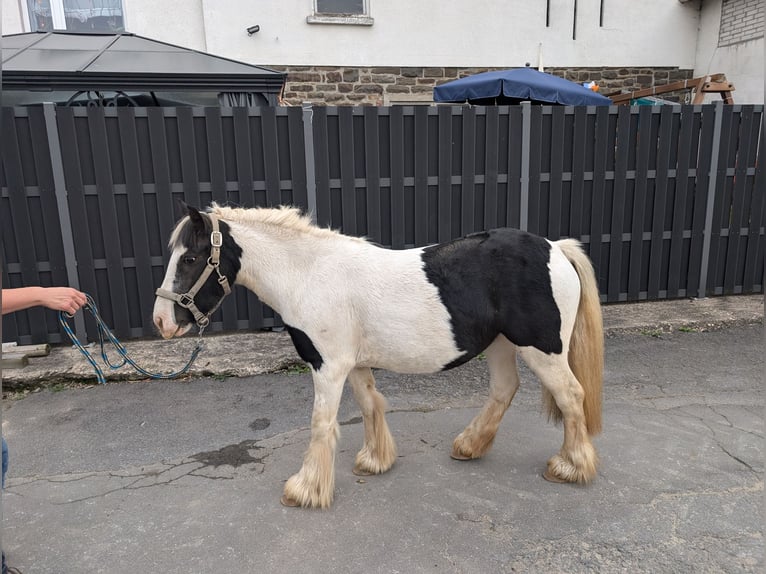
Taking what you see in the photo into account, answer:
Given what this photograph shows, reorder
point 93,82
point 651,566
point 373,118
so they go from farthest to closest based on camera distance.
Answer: point 93,82
point 373,118
point 651,566

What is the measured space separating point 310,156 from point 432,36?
20.3 feet

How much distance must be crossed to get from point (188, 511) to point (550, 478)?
78.4 inches

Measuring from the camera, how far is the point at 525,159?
5801 mm

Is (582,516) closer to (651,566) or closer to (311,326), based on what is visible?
(651,566)

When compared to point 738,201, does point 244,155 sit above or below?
above

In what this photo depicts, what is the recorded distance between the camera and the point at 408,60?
10297mm

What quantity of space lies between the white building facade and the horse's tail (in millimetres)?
8124

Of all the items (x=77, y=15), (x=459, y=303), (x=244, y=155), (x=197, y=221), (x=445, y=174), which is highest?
(x=77, y=15)

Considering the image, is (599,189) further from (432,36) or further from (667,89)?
(432,36)

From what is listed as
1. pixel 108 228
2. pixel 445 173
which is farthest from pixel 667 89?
pixel 108 228

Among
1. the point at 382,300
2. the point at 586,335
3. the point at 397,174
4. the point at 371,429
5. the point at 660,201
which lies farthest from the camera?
the point at 660,201

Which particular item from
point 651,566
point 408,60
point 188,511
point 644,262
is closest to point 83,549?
point 188,511

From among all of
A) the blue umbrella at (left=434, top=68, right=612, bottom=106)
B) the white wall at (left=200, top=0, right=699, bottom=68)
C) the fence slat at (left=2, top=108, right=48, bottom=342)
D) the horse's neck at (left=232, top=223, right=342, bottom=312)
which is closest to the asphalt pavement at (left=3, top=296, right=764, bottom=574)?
the fence slat at (left=2, top=108, right=48, bottom=342)

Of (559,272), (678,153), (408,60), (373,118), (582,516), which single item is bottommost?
(582,516)
